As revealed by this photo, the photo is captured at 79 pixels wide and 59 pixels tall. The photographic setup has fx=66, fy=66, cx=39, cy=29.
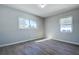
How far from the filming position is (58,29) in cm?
452

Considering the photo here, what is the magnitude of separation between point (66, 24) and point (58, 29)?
67 centimetres

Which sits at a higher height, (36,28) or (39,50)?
(36,28)

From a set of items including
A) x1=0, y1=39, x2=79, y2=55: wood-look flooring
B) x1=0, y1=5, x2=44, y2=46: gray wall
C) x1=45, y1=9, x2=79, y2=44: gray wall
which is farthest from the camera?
x1=45, y1=9, x2=79, y2=44: gray wall

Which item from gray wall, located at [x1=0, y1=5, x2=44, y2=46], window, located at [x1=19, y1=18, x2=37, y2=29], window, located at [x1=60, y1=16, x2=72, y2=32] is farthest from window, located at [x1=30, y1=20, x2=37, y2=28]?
window, located at [x1=60, y1=16, x2=72, y2=32]

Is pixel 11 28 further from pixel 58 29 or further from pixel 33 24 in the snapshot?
pixel 58 29

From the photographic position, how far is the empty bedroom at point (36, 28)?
2910 millimetres

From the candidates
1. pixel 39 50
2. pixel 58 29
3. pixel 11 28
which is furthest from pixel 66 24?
pixel 11 28

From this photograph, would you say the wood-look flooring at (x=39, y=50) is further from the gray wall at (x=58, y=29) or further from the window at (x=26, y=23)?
the window at (x=26, y=23)

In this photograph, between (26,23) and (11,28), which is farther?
(26,23)

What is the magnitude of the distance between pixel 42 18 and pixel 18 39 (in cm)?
281

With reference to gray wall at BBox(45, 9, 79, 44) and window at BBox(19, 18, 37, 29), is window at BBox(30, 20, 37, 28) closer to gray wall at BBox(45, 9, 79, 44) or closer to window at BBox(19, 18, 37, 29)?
window at BBox(19, 18, 37, 29)

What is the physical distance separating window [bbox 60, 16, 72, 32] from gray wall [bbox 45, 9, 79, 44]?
0.73 ft

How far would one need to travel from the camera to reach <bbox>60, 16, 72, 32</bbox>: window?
3.82 meters
